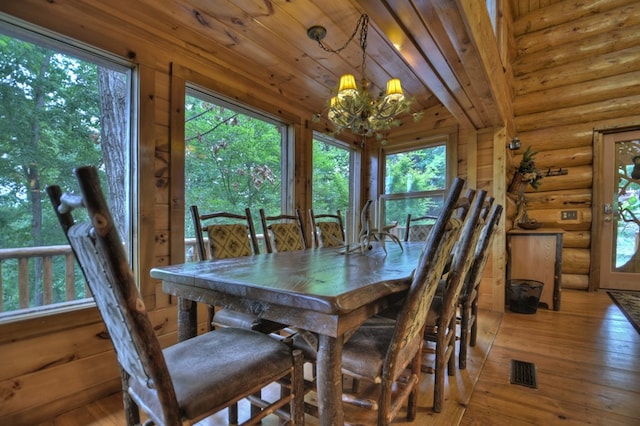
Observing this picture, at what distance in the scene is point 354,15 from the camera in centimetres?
221

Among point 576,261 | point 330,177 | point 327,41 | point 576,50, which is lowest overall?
point 576,261

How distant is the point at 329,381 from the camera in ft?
3.16

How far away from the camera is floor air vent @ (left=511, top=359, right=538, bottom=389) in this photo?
5.77ft

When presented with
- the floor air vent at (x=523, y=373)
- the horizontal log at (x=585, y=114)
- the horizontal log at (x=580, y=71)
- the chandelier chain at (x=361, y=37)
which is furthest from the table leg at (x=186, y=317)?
the horizontal log at (x=580, y=71)

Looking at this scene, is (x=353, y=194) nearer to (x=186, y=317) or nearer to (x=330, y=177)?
(x=330, y=177)

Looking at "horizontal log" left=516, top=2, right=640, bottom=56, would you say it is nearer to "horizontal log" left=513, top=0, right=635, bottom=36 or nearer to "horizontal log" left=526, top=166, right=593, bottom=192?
"horizontal log" left=513, top=0, right=635, bottom=36

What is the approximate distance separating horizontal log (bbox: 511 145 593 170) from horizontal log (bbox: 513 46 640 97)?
0.90m

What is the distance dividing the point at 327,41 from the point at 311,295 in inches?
93.6

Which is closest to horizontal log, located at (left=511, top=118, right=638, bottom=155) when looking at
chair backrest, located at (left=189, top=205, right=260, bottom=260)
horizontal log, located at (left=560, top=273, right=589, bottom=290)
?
horizontal log, located at (left=560, top=273, right=589, bottom=290)

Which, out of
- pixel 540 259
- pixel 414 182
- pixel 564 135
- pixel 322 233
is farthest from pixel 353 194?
pixel 564 135

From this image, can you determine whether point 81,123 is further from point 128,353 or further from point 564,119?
point 564,119

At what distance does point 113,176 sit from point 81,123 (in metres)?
0.36

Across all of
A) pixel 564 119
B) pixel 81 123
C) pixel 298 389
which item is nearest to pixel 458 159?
pixel 564 119

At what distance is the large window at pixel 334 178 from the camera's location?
3.79 meters
